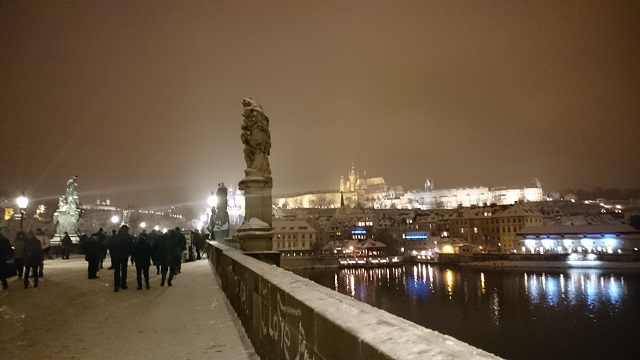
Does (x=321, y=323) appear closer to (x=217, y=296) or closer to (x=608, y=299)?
(x=217, y=296)

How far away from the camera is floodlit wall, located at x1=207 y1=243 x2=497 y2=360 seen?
187 centimetres

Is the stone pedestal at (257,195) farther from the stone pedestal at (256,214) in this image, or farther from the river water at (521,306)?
the river water at (521,306)

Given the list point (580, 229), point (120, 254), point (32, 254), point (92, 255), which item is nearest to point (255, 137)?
point (120, 254)

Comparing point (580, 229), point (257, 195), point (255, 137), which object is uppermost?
point (255, 137)

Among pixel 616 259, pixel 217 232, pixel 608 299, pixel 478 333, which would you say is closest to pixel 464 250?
pixel 616 259

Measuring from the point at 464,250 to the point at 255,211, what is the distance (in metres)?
102

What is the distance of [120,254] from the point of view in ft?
42.8

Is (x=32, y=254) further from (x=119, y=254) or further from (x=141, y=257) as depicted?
(x=141, y=257)

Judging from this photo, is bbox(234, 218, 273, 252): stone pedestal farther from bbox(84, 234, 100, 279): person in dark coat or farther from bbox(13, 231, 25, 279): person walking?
bbox(13, 231, 25, 279): person walking

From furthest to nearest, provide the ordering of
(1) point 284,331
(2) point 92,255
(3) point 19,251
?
(2) point 92,255 < (3) point 19,251 < (1) point 284,331

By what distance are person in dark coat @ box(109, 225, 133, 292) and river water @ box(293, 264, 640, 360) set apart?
2946 cm

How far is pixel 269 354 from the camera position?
4582mm

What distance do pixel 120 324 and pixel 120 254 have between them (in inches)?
208

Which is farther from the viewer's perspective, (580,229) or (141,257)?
(580,229)
